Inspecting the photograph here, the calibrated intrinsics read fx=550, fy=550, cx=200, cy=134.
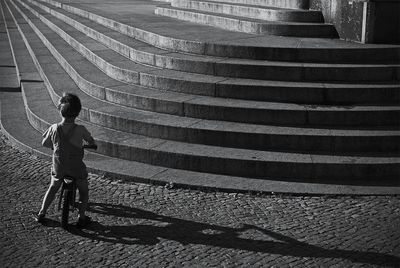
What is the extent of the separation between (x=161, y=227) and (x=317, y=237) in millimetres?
Result: 1459

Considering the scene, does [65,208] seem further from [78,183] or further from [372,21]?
[372,21]

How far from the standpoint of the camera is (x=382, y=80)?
769 centimetres

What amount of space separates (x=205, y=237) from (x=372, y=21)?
17.0ft

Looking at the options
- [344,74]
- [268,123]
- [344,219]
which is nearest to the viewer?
[344,219]

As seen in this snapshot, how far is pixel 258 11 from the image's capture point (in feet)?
35.0

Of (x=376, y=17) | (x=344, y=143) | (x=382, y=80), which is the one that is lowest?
(x=344, y=143)

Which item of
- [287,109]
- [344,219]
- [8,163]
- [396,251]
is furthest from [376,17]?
[8,163]

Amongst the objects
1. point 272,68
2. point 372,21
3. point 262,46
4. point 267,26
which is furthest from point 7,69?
point 372,21

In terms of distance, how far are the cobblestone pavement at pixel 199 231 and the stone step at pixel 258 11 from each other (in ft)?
16.0

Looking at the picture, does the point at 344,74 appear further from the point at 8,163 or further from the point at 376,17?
the point at 8,163

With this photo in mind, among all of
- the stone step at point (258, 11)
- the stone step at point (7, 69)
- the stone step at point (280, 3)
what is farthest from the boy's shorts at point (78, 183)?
the stone step at point (280, 3)

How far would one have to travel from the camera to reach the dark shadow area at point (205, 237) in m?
4.63

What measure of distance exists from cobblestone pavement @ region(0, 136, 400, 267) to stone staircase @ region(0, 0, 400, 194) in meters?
0.39

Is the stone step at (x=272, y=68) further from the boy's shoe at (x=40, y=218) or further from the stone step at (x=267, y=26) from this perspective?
the boy's shoe at (x=40, y=218)
